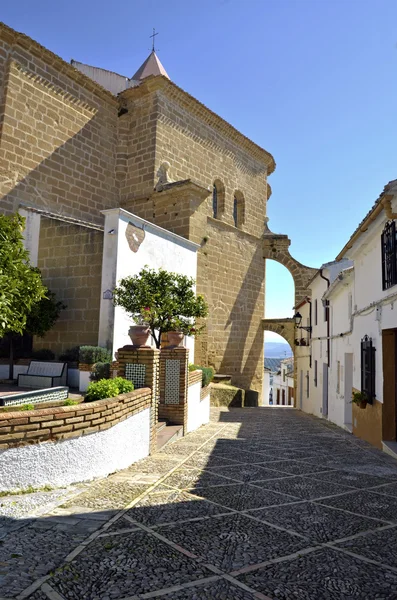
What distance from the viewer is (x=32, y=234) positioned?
37.6ft

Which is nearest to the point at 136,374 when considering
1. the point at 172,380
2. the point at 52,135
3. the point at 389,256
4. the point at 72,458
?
the point at 172,380

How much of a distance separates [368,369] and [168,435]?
404 centimetres

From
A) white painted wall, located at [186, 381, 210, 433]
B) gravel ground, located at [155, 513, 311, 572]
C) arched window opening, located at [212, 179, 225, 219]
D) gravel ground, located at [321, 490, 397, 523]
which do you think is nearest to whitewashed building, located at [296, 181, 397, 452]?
gravel ground, located at [321, 490, 397, 523]

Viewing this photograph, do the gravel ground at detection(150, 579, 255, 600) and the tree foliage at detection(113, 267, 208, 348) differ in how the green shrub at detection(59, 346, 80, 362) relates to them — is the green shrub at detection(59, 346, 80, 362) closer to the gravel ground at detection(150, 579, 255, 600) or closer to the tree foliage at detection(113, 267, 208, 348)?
the tree foliage at detection(113, 267, 208, 348)

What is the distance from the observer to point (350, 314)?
10.9 meters

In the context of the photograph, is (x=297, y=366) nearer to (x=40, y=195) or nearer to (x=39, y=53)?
(x=40, y=195)

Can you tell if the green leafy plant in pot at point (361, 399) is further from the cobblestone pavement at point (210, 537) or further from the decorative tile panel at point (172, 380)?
the decorative tile panel at point (172, 380)

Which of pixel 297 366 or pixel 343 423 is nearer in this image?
pixel 343 423

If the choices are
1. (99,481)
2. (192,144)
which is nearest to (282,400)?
(192,144)

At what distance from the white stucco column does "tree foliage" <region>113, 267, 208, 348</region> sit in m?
2.89

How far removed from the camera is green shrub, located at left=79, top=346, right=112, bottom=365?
9.40 m

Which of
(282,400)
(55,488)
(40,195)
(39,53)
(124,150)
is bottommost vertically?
(282,400)

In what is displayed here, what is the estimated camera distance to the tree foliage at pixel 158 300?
29.9 feet

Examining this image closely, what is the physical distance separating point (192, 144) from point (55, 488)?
15312 mm
